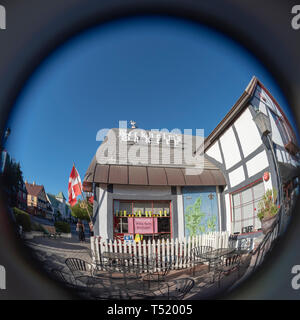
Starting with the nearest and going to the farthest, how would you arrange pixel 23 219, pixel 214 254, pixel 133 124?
1. pixel 133 124
2. pixel 214 254
3. pixel 23 219

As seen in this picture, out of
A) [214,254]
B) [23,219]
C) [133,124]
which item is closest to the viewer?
[133,124]

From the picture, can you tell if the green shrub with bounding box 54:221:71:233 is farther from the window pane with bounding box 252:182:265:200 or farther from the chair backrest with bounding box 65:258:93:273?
the window pane with bounding box 252:182:265:200

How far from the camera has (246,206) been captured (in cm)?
106

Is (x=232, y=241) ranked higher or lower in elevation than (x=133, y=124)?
lower

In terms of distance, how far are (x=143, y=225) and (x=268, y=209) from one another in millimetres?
687

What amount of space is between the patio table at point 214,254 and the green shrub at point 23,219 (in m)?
0.98

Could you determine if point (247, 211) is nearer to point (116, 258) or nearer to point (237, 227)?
point (237, 227)

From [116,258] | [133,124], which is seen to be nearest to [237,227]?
[116,258]

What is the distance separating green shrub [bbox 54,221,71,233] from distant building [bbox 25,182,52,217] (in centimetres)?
7

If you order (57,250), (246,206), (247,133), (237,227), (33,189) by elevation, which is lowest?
(57,250)

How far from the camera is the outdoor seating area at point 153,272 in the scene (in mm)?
1051

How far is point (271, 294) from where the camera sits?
55.4 inches

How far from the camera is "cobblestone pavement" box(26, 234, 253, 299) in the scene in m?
1.08
